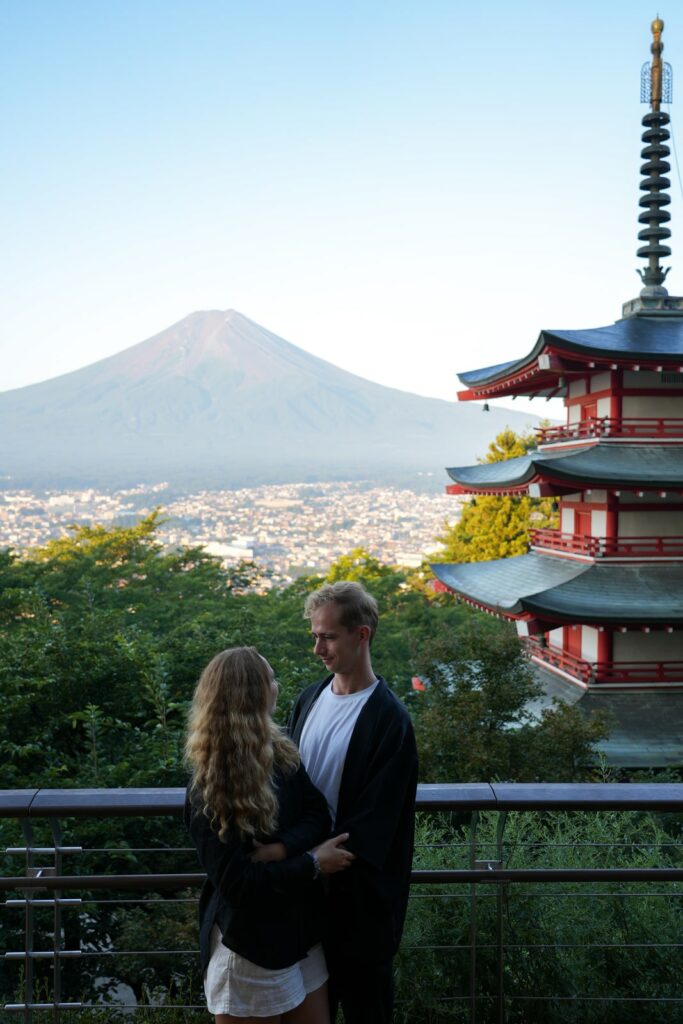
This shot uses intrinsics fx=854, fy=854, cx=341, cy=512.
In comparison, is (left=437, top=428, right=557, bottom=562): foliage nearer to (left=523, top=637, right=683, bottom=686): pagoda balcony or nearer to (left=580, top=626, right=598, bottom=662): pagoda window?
(left=580, top=626, right=598, bottom=662): pagoda window

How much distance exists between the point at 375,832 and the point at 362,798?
84 millimetres

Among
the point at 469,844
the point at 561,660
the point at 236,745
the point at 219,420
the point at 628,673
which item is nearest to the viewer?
the point at 236,745

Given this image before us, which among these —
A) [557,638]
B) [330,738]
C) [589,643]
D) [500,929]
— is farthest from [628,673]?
[330,738]

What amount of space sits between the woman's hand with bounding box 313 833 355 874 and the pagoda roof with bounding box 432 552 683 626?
35.9 feet

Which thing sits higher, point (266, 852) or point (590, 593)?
point (266, 852)

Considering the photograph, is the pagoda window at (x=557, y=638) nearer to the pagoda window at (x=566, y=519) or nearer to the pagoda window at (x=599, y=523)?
the pagoda window at (x=566, y=519)

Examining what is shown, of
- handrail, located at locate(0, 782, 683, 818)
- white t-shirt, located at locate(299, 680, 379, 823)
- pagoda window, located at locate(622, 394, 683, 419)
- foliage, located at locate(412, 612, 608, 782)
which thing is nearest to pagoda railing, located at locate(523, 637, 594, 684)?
foliage, located at locate(412, 612, 608, 782)

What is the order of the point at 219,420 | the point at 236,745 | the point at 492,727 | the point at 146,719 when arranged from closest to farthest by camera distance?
the point at 236,745 → the point at 146,719 → the point at 492,727 → the point at 219,420

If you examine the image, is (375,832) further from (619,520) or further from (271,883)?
(619,520)

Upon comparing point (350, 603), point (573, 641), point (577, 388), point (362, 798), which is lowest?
point (573, 641)

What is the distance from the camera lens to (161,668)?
8.56 meters

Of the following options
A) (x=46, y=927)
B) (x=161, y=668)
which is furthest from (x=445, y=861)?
(x=161, y=668)

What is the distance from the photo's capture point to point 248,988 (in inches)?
79.4

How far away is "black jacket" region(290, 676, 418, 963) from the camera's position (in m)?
2.08
